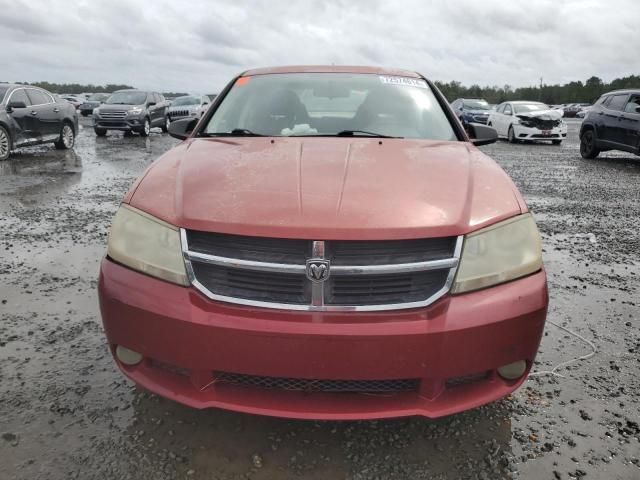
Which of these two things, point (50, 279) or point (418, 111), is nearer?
point (418, 111)

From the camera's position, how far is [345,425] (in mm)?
2141

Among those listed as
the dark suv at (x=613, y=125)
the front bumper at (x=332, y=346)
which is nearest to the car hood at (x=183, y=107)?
the dark suv at (x=613, y=125)

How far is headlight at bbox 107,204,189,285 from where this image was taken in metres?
1.87

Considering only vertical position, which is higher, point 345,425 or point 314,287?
point 314,287

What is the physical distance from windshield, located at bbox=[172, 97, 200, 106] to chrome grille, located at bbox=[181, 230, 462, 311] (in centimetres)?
2284

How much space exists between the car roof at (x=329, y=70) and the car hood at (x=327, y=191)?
116 centimetres

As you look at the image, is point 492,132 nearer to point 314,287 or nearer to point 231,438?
point 314,287

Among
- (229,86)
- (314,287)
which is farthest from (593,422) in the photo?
(229,86)

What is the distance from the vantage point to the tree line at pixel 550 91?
284ft

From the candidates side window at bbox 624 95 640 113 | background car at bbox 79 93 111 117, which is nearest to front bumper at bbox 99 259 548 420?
side window at bbox 624 95 640 113

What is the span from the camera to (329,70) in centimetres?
359

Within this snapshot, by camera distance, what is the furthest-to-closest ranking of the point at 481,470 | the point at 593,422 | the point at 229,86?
the point at 229,86 → the point at 593,422 → the point at 481,470

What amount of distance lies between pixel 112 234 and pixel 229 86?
1.79 meters

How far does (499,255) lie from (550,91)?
10862 cm
